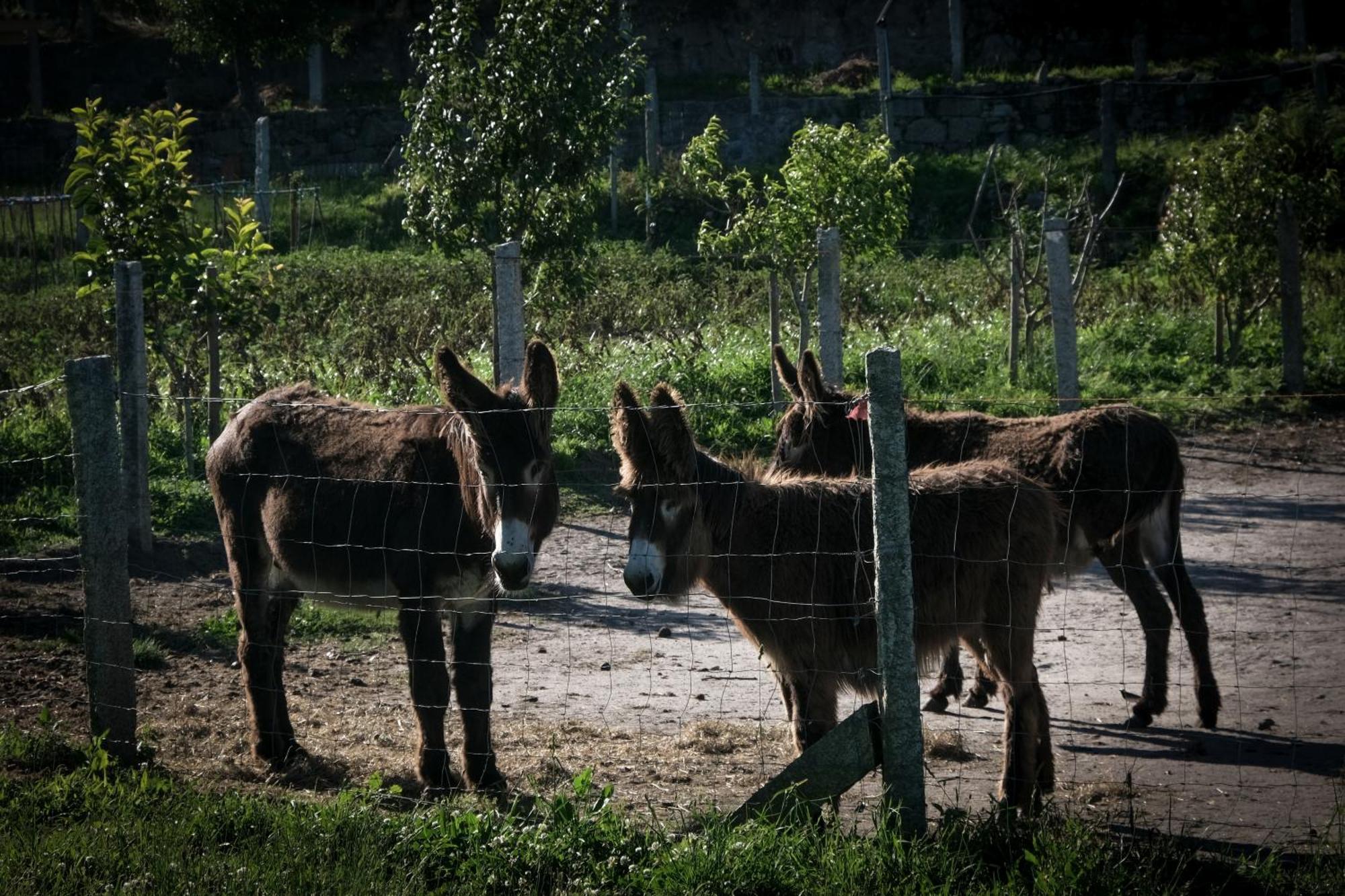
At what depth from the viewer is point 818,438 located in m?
7.39

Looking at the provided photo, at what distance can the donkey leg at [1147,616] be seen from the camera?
21.2 ft

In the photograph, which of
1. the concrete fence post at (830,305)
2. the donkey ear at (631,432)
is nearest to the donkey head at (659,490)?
the donkey ear at (631,432)

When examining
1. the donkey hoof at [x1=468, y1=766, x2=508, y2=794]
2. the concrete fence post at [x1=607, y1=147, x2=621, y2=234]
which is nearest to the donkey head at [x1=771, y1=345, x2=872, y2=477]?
the donkey hoof at [x1=468, y1=766, x2=508, y2=794]

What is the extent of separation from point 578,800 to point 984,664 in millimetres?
2020

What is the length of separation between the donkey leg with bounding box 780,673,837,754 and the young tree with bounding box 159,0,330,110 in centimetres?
2917

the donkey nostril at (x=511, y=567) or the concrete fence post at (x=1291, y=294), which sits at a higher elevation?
the concrete fence post at (x=1291, y=294)

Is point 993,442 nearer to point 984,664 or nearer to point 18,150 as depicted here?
point 984,664

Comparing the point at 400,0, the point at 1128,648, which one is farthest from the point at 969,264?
the point at 400,0

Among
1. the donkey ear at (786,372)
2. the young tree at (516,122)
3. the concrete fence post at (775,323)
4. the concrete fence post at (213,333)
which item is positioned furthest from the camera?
the concrete fence post at (775,323)

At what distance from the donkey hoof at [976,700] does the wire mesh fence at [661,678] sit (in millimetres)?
19

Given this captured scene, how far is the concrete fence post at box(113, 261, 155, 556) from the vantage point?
8.86 metres

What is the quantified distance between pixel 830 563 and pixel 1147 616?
2.37 m

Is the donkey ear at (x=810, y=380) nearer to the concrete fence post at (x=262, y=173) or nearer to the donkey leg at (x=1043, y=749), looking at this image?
the donkey leg at (x=1043, y=749)

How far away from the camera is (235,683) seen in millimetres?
7188
